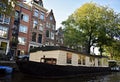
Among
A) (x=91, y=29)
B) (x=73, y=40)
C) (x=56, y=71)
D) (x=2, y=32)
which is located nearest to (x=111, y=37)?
(x=91, y=29)

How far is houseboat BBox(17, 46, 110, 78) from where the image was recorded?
54.3ft

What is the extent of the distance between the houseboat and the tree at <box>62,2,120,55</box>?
674 centimetres

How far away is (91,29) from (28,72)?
16.6 metres

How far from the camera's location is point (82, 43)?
3106cm

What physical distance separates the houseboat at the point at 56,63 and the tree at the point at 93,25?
674 centimetres

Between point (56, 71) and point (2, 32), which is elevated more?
point (2, 32)

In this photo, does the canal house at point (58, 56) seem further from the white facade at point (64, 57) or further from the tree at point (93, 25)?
the tree at point (93, 25)

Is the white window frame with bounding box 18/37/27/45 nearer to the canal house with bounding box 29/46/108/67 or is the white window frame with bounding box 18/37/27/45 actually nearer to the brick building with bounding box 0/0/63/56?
the brick building with bounding box 0/0/63/56

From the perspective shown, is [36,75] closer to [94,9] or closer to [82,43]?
[82,43]

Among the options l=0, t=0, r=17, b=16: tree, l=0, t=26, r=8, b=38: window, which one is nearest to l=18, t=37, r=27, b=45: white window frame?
l=0, t=26, r=8, b=38: window

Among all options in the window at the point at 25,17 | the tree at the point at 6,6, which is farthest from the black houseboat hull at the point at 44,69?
the window at the point at 25,17

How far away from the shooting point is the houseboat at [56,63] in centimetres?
1655

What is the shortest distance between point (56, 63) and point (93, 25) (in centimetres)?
1393

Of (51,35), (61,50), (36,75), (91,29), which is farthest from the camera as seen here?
(51,35)
